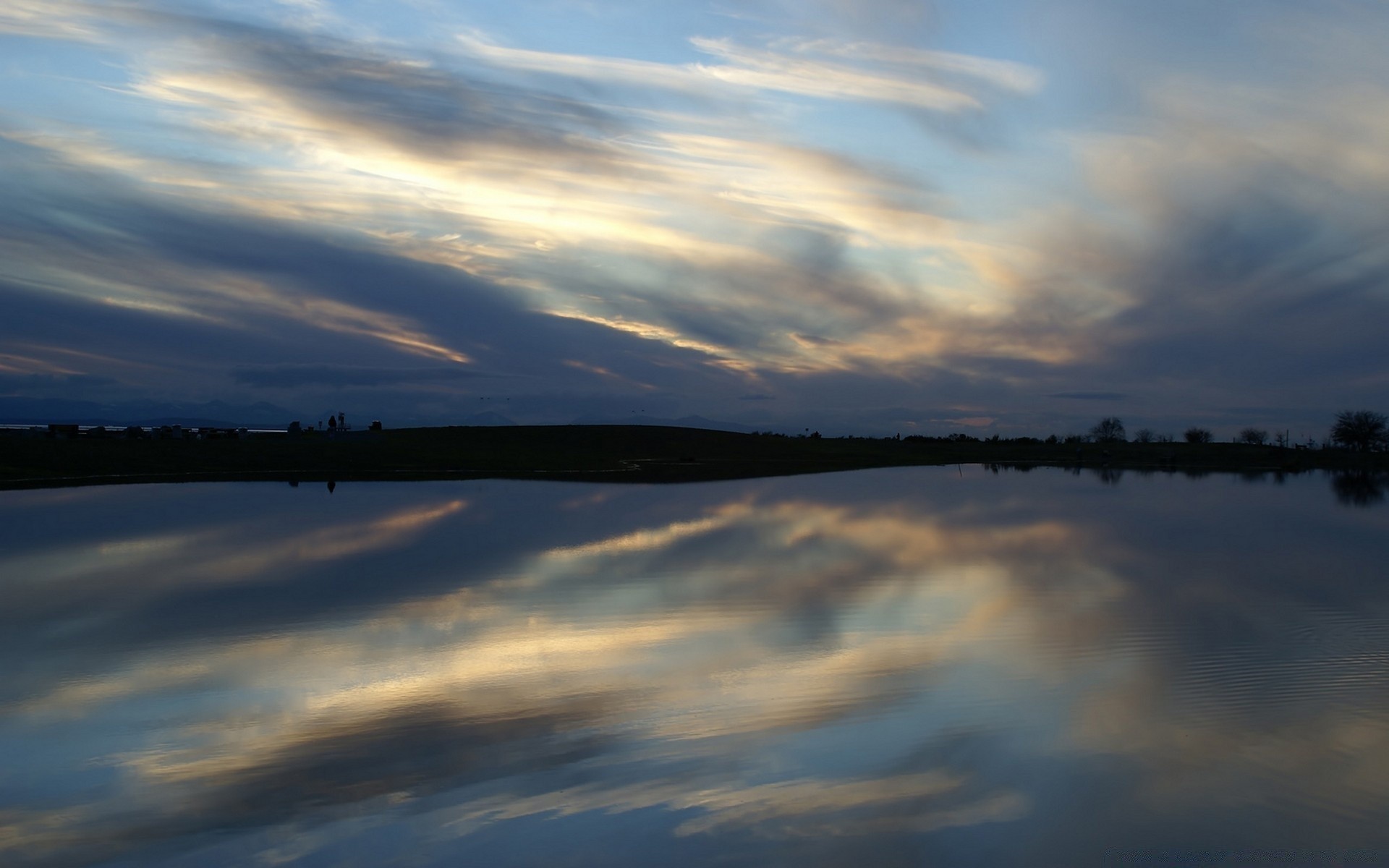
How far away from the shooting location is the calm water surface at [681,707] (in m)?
6.68

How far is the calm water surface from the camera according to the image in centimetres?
668

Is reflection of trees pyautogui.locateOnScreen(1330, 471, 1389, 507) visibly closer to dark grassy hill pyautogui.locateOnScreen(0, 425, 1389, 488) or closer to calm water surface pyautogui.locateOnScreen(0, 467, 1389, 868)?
dark grassy hill pyautogui.locateOnScreen(0, 425, 1389, 488)

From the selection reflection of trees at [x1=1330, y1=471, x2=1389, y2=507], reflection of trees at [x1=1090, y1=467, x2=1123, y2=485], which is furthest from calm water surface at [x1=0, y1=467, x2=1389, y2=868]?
reflection of trees at [x1=1090, y1=467, x2=1123, y2=485]

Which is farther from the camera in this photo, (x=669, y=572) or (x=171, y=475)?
(x=171, y=475)

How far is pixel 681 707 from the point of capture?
9.52 meters

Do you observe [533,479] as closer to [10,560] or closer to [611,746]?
[10,560]

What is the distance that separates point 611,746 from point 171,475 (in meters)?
43.7

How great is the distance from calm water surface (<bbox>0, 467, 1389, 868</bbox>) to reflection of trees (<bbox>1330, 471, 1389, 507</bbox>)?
101 feet


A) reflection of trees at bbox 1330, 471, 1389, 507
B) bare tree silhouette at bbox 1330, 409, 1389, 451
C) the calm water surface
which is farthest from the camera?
bare tree silhouette at bbox 1330, 409, 1389, 451

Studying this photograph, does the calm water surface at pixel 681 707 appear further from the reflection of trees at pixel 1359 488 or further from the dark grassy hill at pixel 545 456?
the reflection of trees at pixel 1359 488

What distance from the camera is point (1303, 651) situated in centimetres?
1225

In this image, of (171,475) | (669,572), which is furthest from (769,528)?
(171,475)

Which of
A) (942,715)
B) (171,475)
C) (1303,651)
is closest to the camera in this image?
(942,715)

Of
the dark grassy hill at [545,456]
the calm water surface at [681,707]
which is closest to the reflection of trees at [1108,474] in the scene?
the dark grassy hill at [545,456]
